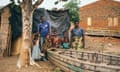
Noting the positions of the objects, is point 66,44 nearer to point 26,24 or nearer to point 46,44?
point 46,44

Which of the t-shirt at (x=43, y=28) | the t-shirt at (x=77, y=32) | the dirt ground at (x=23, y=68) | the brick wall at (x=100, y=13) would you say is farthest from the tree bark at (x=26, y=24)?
the brick wall at (x=100, y=13)

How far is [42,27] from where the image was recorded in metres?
11.2

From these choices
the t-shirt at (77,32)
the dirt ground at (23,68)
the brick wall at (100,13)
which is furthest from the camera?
the brick wall at (100,13)

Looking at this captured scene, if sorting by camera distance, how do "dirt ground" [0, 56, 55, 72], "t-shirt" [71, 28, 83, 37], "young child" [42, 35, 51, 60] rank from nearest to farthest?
1. "dirt ground" [0, 56, 55, 72]
2. "t-shirt" [71, 28, 83, 37]
3. "young child" [42, 35, 51, 60]


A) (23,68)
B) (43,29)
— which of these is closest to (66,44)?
(43,29)

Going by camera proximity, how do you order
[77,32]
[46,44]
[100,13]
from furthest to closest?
[100,13], [46,44], [77,32]

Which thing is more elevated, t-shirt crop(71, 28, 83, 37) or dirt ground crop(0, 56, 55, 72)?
t-shirt crop(71, 28, 83, 37)

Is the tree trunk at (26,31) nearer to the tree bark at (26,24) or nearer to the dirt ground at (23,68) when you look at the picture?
the tree bark at (26,24)

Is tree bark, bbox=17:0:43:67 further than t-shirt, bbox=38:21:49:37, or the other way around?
t-shirt, bbox=38:21:49:37

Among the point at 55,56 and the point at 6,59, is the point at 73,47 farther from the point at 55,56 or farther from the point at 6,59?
the point at 6,59

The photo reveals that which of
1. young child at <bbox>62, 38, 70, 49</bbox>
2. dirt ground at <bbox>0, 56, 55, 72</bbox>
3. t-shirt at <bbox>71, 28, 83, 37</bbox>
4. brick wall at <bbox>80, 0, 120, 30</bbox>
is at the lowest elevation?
dirt ground at <bbox>0, 56, 55, 72</bbox>

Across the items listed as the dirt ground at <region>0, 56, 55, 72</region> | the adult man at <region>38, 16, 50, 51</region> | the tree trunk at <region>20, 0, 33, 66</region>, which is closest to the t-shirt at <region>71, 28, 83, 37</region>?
the adult man at <region>38, 16, 50, 51</region>

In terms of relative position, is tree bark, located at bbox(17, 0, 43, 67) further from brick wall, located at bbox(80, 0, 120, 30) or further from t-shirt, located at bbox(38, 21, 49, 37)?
brick wall, located at bbox(80, 0, 120, 30)

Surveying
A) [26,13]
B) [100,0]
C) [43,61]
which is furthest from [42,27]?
[100,0]
